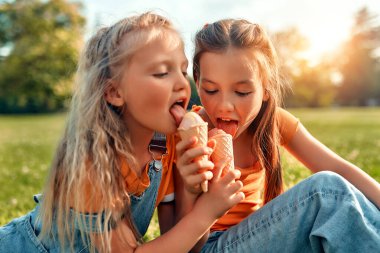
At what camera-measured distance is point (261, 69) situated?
261 cm

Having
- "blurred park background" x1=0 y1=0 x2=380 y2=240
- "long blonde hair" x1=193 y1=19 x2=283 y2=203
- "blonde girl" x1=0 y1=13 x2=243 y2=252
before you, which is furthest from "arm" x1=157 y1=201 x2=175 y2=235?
"blurred park background" x1=0 y1=0 x2=380 y2=240

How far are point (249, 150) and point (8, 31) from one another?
167 feet

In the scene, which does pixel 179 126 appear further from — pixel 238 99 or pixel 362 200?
pixel 362 200

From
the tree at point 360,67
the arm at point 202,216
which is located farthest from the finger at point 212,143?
the tree at point 360,67

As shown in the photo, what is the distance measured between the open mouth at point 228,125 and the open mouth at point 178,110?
390 millimetres

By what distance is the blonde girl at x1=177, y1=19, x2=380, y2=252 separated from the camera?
2.04m

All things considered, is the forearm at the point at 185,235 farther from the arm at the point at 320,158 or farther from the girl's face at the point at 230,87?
the arm at the point at 320,158

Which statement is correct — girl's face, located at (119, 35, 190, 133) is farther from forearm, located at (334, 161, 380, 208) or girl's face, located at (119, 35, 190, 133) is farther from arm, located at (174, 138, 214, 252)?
forearm, located at (334, 161, 380, 208)

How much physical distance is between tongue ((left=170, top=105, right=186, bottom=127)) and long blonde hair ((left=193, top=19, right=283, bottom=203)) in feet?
1.65

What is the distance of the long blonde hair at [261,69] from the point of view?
8.39 ft

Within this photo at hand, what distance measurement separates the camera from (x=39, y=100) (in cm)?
4638

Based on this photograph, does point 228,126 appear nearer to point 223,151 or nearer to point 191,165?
point 223,151

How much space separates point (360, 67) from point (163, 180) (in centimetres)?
6167

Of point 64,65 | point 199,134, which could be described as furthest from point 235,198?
point 64,65
